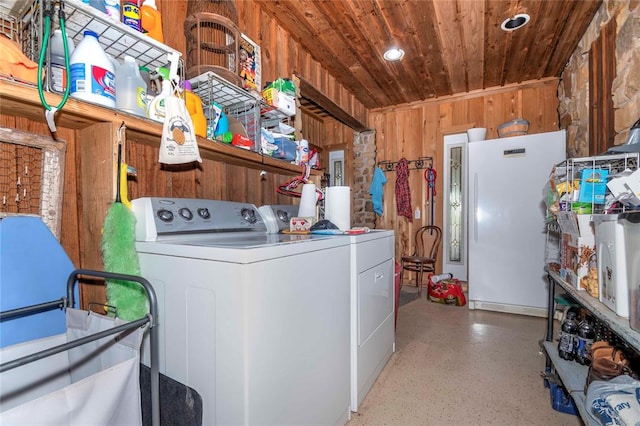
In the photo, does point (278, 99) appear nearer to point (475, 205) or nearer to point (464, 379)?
point (464, 379)

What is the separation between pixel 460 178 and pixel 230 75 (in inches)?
135

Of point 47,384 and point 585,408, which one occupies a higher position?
point 47,384

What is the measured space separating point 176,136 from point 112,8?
53cm

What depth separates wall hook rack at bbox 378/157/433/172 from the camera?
13.5 ft

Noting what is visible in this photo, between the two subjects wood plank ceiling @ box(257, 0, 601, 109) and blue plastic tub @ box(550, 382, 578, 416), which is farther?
wood plank ceiling @ box(257, 0, 601, 109)

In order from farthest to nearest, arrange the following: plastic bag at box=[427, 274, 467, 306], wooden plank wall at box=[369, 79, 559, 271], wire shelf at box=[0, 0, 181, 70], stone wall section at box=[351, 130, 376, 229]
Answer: stone wall section at box=[351, 130, 376, 229]
wooden plank wall at box=[369, 79, 559, 271]
plastic bag at box=[427, 274, 467, 306]
wire shelf at box=[0, 0, 181, 70]

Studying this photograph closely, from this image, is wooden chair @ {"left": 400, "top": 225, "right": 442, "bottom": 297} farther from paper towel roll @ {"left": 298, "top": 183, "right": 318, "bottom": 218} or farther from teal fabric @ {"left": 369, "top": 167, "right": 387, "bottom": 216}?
paper towel roll @ {"left": 298, "top": 183, "right": 318, "bottom": 218}

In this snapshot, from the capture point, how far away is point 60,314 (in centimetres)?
100

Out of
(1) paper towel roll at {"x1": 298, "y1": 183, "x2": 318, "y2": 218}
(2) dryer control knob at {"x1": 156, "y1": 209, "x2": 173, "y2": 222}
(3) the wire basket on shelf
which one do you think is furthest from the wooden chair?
(2) dryer control knob at {"x1": 156, "y1": 209, "x2": 173, "y2": 222}

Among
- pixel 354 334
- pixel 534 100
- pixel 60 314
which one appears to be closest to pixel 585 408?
pixel 354 334

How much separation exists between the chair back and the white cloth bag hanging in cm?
381

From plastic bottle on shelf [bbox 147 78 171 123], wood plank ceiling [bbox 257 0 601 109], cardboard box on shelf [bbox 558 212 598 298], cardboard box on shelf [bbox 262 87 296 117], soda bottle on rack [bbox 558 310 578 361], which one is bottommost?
soda bottle on rack [bbox 558 310 578 361]

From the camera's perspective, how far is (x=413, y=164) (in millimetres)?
4215

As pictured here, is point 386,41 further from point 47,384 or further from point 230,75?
point 47,384
